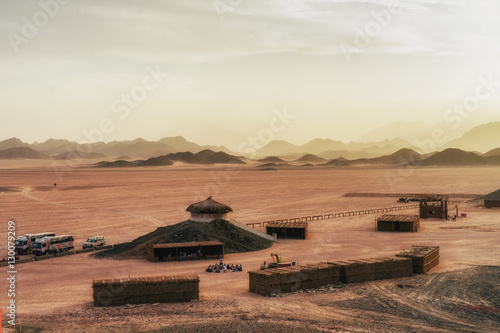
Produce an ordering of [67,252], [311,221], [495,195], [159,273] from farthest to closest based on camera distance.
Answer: [495,195], [311,221], [67,252], [159,273]

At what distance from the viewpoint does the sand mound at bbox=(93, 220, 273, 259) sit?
3888 cm

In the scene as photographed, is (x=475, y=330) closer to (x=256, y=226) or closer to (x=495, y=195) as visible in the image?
(x=256, y=226)

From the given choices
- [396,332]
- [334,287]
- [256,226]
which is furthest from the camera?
[256,226]

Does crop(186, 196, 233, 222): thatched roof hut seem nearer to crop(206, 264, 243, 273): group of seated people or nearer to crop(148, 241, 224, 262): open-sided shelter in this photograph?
crop(148, 241, 224, 262): open-sided shelter

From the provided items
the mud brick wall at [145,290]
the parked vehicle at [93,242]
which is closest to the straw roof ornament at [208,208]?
the parked vehicle at [93,242]

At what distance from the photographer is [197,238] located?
39344mm

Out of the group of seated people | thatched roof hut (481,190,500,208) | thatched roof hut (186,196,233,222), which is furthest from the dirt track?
thatched roof hut (481,190,500,208)

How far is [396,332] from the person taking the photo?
68.9ft

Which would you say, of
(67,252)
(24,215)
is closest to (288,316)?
(67,252)

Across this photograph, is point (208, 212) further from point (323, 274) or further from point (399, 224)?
point (399, 224)

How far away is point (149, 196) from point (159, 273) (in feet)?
196

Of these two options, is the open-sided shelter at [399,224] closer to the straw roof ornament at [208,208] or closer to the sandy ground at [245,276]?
the sandy ground at [245,276]

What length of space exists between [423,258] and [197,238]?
16245 millimetres

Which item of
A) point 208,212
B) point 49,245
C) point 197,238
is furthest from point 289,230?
point 49,245
